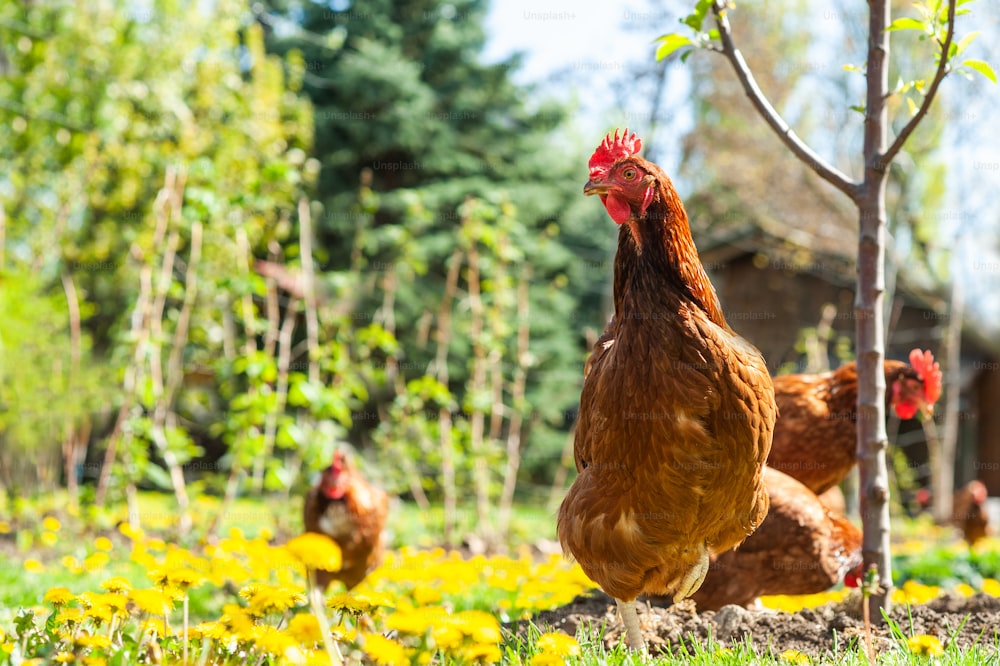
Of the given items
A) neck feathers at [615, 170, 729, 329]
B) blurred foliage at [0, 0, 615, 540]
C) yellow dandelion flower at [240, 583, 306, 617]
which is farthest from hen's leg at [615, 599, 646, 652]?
blurred foliage at [0, 0, 615, 540]

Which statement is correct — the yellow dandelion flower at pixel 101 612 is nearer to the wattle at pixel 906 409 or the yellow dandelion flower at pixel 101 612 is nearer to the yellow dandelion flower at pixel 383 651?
the yellow dandelion flower at pixel 383 651

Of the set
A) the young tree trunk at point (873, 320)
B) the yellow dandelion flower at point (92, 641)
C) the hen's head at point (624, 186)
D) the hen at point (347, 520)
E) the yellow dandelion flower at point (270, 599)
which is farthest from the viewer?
the hen at point (347, 520)

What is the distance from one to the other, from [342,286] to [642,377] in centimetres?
446

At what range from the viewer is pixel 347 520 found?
487 cm

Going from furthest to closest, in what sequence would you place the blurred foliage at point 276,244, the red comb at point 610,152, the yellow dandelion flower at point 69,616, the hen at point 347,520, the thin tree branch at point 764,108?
the blurred foliage at point 276,244
the hen at point 347,520
the thin tree branch at point 764,108
the red comb at point 610,152
the yellow dandelion flower at point 69,616

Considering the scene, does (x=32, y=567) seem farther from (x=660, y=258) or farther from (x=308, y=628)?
(x=660, y=258)

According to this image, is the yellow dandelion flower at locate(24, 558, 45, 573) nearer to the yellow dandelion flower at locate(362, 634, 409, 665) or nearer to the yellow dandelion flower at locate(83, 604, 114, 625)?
the yellow dandelion flower at locate(83, 604, 114, 625)

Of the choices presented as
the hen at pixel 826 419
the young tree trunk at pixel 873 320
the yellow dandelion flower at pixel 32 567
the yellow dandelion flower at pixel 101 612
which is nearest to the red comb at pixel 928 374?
the hen at pixel 826 419

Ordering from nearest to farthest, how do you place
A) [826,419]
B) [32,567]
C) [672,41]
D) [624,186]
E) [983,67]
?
[624,186]
[983,67]
[672,41]
[826,419]
[32,567]

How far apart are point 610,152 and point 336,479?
312cm

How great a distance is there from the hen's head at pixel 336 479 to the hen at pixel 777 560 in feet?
7.80

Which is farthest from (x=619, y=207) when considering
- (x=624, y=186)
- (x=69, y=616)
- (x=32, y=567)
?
(x=32, y=567)

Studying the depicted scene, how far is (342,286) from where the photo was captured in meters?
6.57

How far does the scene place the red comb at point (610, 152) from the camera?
106 inches
